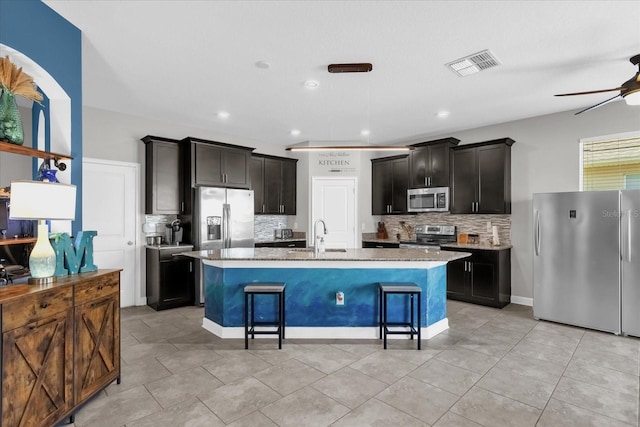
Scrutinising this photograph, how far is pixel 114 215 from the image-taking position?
4.70 m

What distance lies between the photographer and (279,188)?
21.3 ft

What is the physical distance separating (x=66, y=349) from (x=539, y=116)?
6.10 meters

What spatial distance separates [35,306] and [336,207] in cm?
505

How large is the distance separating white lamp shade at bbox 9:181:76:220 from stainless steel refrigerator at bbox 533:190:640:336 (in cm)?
505

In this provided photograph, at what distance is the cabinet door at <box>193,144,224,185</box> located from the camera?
504 centimetres

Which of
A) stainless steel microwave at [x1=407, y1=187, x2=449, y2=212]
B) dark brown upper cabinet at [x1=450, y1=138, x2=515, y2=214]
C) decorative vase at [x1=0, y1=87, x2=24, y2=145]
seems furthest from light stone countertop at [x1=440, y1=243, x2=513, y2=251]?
decorative vase at [x1=0, y1=87, x2=24, y2=145]

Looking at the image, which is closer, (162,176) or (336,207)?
(162,176)

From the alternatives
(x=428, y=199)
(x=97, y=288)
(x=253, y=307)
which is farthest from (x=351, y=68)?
(x=428, y=199)

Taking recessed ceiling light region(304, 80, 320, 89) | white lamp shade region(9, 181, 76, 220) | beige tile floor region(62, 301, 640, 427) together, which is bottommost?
beige tile floor region(62, 301, 640, 427)

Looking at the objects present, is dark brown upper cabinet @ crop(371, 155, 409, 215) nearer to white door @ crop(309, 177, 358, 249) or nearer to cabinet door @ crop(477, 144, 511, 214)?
white door @ crop(309, 177, 358, 249)

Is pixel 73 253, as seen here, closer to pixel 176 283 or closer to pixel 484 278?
pixel 176 283

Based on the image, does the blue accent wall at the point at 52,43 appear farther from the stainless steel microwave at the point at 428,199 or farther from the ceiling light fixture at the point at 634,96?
the stainless steel microwave at the point at 428,199

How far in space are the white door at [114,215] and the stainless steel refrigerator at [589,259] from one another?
576 cm

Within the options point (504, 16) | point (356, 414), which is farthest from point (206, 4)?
point (356, 414)
